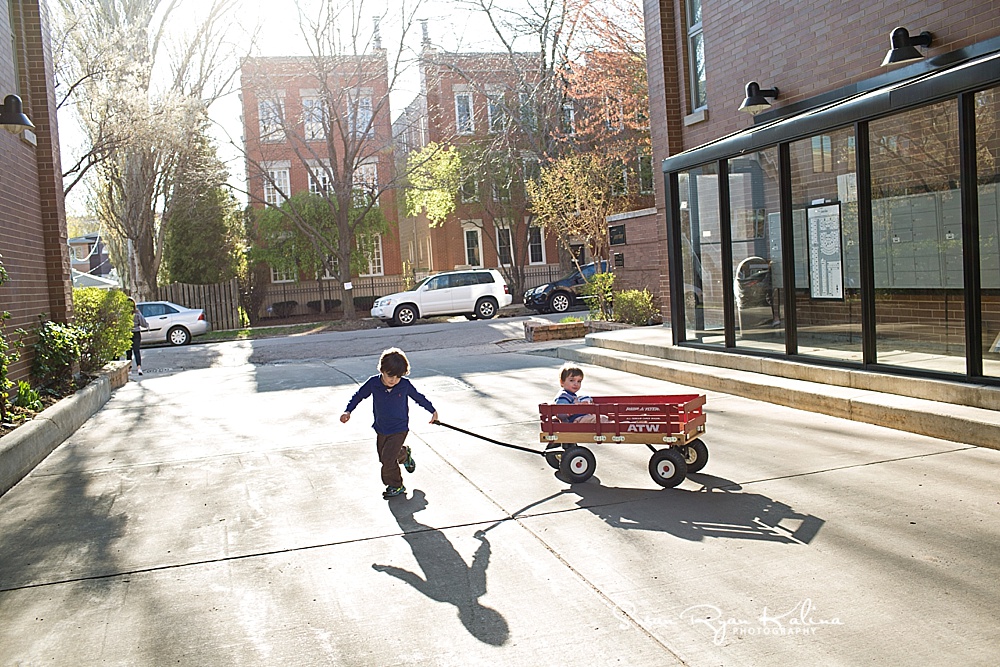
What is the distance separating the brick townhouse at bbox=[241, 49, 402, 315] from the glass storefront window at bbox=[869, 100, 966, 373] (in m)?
21.3

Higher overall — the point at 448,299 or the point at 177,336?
the point at 448,299

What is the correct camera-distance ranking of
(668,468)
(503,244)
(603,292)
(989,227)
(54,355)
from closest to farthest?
(668,468)
(989,227)
(54,355)
(603,292)
(503,244)

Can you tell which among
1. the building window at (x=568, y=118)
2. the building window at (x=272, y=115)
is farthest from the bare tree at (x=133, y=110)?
the building window at (x=568, y=118)

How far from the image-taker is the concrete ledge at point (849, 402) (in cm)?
741

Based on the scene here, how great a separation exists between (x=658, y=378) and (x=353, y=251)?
26.3 m

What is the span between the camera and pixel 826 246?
10.2 metres

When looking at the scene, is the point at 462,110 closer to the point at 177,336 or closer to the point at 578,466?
the point at 177,336

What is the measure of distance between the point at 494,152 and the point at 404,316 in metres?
8.63

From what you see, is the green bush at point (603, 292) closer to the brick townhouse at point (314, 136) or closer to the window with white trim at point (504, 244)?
the brick townhouse at point (314, 136)

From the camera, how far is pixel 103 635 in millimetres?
4355

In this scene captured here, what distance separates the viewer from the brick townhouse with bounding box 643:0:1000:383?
8.12 m

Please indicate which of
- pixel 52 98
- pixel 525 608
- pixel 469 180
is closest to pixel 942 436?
pixel 525 608

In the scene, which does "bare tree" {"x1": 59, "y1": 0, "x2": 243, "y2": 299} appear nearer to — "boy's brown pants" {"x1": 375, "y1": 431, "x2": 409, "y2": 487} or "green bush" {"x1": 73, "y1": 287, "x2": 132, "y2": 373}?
"green bush" {"x1": 73, "y1": 287, "x2": 132, "y2": 373}

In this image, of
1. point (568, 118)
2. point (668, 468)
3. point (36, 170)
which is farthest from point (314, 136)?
point (668, 468)
